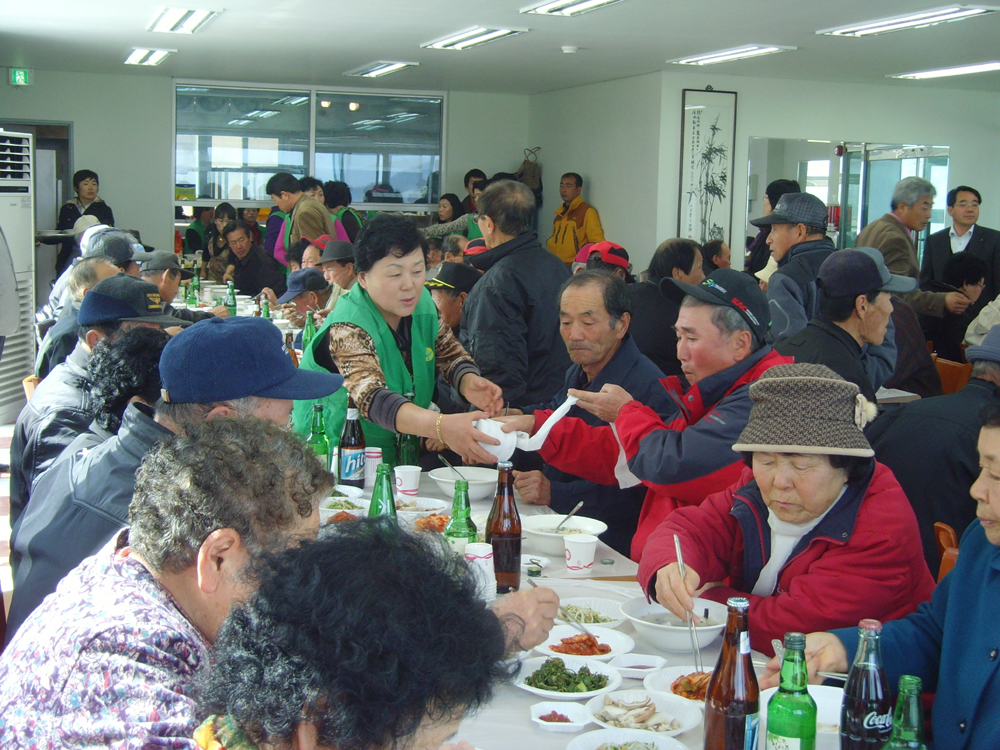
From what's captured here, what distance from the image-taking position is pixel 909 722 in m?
1.31

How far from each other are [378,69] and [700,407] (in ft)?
31.1

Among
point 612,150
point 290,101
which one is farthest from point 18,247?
point 612,150

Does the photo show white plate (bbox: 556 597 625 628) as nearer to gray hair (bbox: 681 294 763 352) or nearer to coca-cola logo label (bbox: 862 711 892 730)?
coca-cola logo label (bbox: 862 711 892 730)

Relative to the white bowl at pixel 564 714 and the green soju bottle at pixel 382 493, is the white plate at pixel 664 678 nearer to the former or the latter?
the white bowl at pixel 564 714

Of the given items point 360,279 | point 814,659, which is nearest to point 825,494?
point 814,659

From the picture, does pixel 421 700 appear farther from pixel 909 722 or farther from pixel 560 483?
pixel 560 483

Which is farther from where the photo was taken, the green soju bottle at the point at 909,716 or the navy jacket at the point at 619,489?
the navy jacket at the point at 619,489

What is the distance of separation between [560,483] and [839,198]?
9.47 metres

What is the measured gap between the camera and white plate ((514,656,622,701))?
1.67 metres

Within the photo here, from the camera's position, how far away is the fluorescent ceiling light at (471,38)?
331 inches

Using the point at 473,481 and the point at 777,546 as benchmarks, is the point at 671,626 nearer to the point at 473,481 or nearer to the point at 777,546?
the point at 777,546

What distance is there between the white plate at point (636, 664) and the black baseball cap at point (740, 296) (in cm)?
114

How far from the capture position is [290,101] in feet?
42.5

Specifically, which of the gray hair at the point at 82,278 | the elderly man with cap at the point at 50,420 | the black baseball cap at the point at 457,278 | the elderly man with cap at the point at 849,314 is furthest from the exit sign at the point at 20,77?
the elderly man with cap at the point at 849,314
